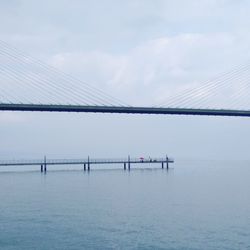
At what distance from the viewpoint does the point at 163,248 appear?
60.6 feet

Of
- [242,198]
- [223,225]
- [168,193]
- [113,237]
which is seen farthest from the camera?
[168,193]

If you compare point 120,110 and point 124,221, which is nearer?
point 124,221

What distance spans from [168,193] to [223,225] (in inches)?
674

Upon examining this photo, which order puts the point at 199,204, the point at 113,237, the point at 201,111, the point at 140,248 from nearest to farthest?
the point at 140,248, the point at 113,237, the point at 201,111, the point at 199,204

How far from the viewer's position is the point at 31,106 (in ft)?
85.3

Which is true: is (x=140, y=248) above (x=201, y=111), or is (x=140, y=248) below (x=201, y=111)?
below

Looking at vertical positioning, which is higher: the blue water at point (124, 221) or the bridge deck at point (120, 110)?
the bridge deck at point (120, 110)

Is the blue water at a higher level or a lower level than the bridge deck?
lower

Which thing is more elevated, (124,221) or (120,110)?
(120,110)

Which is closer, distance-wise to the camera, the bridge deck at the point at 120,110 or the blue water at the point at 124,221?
the blue water at the point at 124,221

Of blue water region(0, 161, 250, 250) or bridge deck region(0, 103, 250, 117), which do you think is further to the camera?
bridge deck region(0, 103, 250, 117)

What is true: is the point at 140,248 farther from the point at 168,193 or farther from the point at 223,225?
the point at 168,193

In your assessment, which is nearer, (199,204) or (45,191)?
(199,204)

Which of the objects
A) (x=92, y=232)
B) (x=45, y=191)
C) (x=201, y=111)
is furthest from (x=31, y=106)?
(x=45, y=191)
